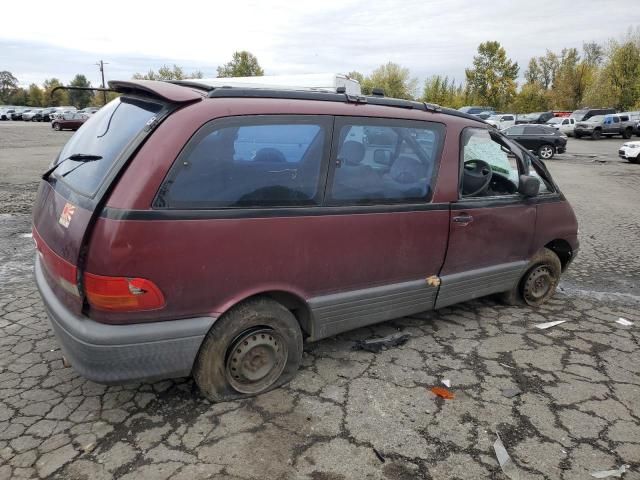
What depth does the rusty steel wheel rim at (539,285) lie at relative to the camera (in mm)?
4309

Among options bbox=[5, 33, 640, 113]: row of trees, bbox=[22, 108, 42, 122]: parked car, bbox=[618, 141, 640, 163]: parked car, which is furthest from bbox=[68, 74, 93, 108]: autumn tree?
bbox=[618, 141, 640, 163]: parked car

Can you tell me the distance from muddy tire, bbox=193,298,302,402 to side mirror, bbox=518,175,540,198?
2232 mm

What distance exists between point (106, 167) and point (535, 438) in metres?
2.73

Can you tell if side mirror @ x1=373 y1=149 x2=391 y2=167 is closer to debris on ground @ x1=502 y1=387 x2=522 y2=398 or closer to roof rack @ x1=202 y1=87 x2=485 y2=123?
roof rack @ x1=202 y1=87 x2=485 y2=123

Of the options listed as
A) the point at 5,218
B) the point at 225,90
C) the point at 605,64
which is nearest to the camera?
the point at 225,90

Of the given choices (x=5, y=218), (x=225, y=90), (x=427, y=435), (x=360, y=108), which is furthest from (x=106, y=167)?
(x=5, y=218)

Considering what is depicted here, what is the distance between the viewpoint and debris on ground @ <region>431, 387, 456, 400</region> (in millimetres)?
2930

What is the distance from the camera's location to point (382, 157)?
10.4 feet

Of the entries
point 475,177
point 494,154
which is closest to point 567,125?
point 494,154

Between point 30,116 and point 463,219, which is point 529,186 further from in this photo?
point 30,116

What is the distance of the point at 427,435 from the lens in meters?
2.58

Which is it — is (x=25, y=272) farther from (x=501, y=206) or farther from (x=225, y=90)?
(x=501, y=206)

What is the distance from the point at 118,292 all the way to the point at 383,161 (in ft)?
6.06

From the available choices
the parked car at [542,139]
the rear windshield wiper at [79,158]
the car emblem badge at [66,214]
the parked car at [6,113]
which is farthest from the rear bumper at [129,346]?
the parked car at [6,113]
